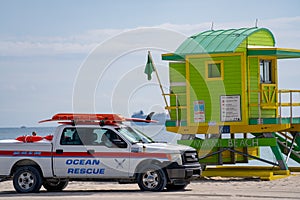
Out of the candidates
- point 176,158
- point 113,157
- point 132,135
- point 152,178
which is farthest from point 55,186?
point 176,158

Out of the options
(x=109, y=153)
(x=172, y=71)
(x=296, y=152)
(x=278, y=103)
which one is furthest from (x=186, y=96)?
(x=109, y=153)

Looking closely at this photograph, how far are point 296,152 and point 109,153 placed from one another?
37.8ft

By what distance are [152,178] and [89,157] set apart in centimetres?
182

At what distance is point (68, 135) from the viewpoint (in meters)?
21.0

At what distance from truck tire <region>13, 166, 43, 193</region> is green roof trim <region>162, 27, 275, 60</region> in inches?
335

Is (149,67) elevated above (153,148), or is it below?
above

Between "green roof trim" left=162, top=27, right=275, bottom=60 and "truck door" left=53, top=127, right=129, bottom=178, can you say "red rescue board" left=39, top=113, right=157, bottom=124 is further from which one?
"green roof trim" left=162, top=27, right=275, bottom=60

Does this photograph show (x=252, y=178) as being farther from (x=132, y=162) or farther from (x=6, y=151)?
(x=6, y=151)

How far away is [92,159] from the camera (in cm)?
2061

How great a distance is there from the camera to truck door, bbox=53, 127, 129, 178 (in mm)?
20547

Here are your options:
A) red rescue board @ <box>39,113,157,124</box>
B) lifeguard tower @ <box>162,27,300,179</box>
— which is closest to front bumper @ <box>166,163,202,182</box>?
red rescue board @ <box>39,113,157,124</box>

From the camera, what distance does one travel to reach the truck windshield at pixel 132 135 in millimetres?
20936

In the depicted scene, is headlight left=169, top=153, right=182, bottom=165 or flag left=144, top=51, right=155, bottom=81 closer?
headlight left=169, top=153, right=182, bottom=165

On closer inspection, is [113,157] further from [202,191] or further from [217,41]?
[217,41]
